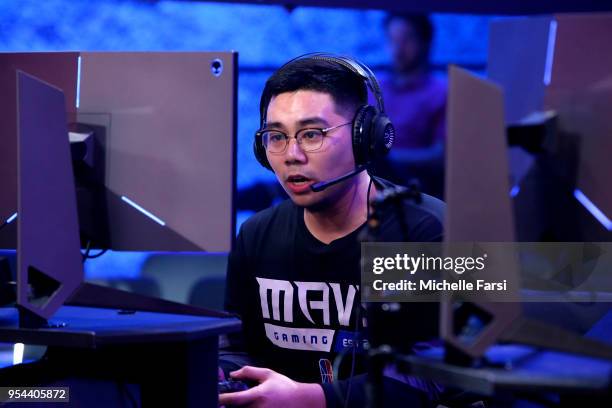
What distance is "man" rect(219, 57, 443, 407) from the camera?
1.54 metres

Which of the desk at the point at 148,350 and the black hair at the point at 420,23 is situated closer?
the desk at the point at 148,350

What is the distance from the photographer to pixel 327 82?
157 cm

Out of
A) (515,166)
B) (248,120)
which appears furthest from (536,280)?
(248,120)

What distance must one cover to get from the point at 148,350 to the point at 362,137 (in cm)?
58

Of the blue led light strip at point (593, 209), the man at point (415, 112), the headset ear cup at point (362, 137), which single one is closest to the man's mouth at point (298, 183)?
the headset ear cup at point (362, 137)

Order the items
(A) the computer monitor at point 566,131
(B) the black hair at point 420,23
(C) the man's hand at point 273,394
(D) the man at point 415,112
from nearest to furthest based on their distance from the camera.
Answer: (A) the computer monitor at point 566,131 < (C) the man's hand at point 273,394 < (D) the man at point 415,112 < (B) the black hair at point 420,23

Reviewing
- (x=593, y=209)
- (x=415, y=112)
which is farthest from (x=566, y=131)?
(x=415, y=112)

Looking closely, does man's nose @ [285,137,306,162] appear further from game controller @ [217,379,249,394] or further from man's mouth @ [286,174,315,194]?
→ game controller @ [217,379,249,394]

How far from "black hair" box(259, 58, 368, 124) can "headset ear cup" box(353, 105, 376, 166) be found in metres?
0.05

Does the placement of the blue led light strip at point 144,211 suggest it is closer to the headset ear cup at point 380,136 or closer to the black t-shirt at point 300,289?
the black t-shirt at point 300,289

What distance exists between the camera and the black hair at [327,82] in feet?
5.16

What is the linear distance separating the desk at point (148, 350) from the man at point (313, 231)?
0.23 m

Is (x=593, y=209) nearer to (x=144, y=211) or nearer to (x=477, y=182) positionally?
(x=477, y=182)

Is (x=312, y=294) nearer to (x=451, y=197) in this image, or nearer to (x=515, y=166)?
(x=515, y=166)
